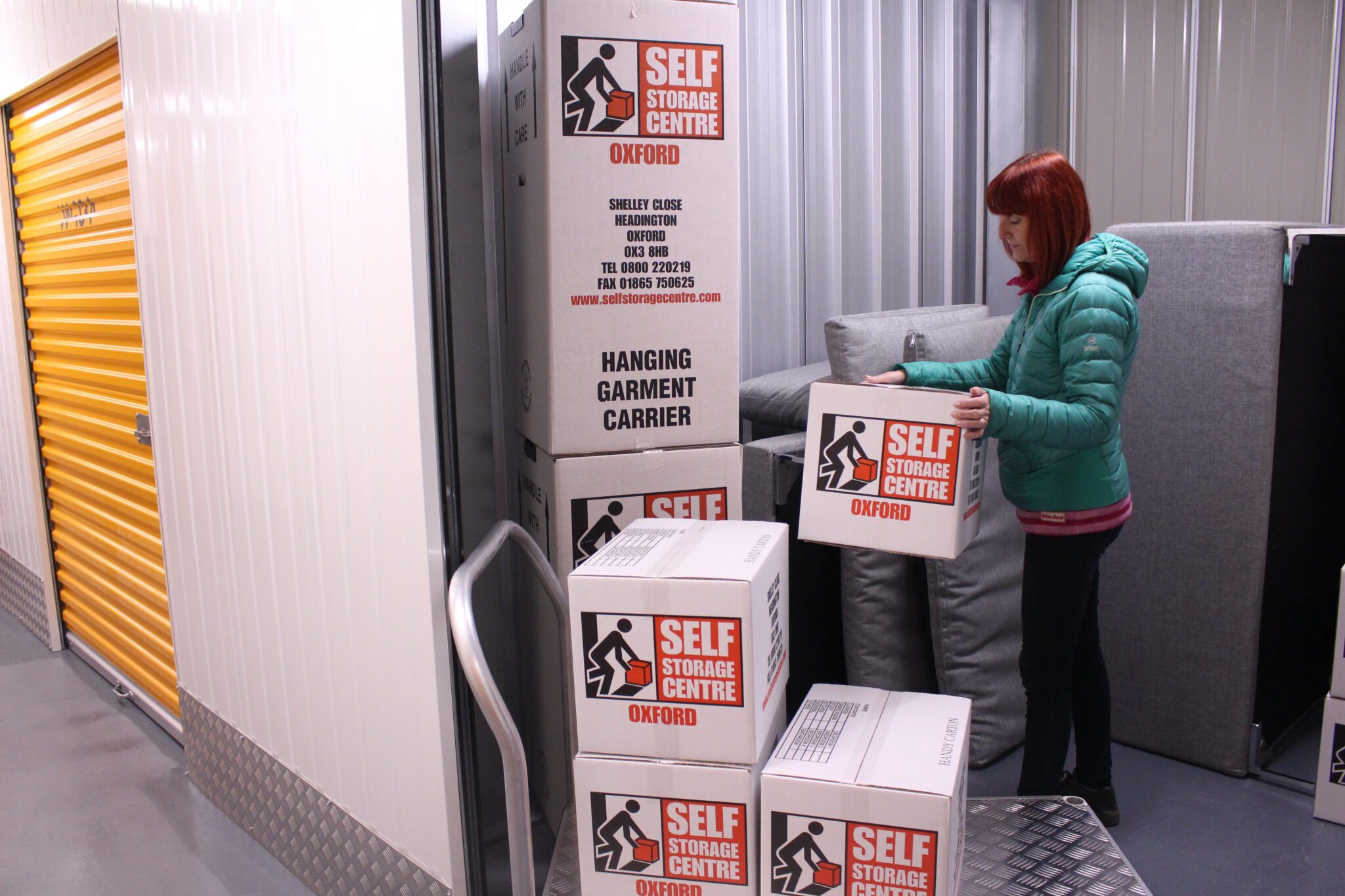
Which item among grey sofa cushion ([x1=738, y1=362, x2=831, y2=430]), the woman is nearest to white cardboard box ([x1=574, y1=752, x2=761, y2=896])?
the woman

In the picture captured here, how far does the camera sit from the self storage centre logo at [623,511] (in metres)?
2.03

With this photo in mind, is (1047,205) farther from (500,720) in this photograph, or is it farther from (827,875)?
(500,720)

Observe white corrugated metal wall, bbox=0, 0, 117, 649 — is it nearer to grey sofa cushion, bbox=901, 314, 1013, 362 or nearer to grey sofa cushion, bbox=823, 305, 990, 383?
grey sofa cushion, bbox=823, 305, 990, 383

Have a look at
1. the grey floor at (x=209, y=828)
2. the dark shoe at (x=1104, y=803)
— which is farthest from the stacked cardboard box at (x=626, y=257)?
the dark shoe at (x=1104, y=803)

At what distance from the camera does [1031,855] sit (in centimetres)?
198

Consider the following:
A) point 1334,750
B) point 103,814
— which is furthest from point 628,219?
point 103,814

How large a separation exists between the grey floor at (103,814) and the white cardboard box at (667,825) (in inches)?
45.8

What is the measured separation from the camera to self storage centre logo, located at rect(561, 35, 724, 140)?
1885 mm

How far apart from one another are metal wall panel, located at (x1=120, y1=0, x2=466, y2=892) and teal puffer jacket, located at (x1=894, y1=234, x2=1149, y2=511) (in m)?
1.16

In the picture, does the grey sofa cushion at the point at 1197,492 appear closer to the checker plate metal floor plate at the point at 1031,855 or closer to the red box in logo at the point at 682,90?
the checker plate metal floor plate at the point at 1031,855

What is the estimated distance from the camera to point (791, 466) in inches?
104

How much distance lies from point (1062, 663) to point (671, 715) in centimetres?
114

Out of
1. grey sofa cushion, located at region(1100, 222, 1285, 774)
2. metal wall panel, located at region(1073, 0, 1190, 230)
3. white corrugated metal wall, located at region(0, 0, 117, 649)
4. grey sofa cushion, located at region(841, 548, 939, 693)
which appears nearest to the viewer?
grey sofa cushion, located at region(1100, 222, 1285, 774)

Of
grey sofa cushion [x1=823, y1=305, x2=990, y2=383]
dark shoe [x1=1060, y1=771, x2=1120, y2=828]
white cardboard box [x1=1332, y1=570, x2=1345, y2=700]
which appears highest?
grey sofa cushion [x1=823, y1=305, x2=990, y2=383]
